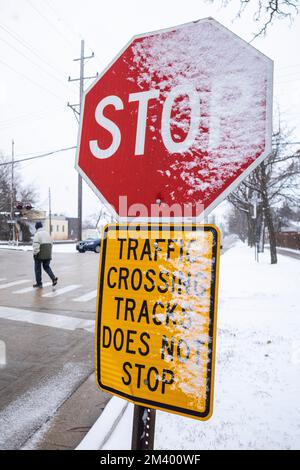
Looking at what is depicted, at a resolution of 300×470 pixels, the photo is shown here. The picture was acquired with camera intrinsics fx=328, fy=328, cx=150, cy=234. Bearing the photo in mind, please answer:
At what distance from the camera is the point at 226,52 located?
4.50 feet

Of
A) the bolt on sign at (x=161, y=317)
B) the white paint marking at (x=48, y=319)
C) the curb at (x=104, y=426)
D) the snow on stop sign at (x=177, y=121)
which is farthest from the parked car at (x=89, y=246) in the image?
the bolt on sign at (x=161, y=317)

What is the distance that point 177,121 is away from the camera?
142cm

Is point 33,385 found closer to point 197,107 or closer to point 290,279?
point 197,107

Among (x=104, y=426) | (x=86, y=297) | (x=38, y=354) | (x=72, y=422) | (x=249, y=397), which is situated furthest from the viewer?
(x=86, y=297)

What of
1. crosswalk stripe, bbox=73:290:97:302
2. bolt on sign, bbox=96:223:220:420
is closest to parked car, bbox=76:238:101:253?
crosswalk stripe, bbox=73:290:97:302

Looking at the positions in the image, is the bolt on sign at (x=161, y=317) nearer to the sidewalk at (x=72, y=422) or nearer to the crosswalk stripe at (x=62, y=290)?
the sidewalk at (x=72, y=422)

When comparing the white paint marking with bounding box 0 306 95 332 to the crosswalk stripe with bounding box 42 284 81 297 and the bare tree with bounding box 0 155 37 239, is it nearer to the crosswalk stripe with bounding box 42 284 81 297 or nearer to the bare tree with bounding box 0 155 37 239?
the crosswalk stripe with bounding box 42 284 81 297

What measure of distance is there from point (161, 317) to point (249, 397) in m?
2.27

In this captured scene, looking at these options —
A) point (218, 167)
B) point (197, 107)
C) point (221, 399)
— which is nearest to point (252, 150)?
point (218, 167)

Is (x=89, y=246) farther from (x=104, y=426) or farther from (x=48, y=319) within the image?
(x=104, y=426)

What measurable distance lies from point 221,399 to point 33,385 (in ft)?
6.26

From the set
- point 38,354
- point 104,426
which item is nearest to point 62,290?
point 38,354
